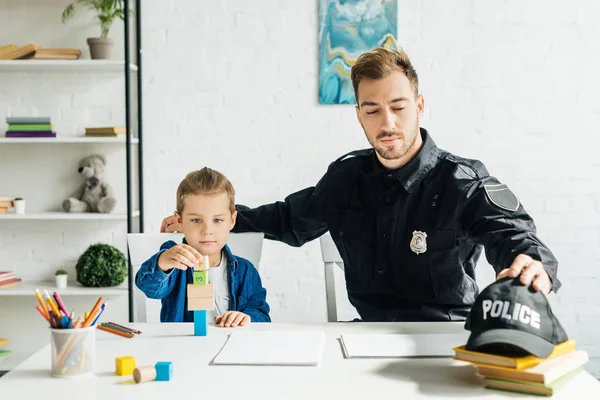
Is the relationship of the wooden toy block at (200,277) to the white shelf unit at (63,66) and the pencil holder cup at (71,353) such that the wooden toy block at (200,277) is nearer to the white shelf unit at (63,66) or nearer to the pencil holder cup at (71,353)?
the pencil holder cup at (71,353)

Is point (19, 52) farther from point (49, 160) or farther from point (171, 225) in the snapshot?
point (171, 225)

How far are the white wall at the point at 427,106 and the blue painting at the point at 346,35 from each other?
47mm

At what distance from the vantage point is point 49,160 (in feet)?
11.7

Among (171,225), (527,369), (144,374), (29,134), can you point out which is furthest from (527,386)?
(29,134)

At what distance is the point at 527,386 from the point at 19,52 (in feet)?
9.63

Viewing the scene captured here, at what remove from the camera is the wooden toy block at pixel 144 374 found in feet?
3.91

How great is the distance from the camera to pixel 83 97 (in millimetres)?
3537

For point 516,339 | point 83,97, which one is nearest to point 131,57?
point 83,97

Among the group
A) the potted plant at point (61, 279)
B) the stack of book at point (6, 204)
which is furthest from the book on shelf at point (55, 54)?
the potted plant at point (61, 279)

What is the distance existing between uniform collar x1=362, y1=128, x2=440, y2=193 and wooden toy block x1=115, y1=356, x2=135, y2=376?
97cm

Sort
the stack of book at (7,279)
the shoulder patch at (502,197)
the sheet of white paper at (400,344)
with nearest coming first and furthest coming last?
the sheet of white paper at (400,344) → the shoulder patch at (502,197) → the stack of book at (7,279)

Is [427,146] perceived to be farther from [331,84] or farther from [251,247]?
[331,84]

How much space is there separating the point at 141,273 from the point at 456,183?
2.74 feet

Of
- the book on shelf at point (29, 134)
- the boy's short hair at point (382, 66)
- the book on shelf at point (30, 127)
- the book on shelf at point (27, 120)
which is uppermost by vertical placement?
the boy's short hair at point (382, 66)
